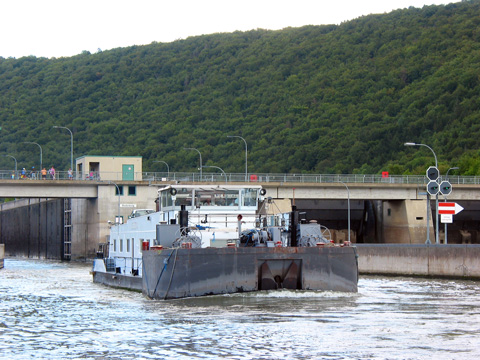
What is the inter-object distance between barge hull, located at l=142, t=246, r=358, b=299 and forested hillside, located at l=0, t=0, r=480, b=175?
78.9 metres

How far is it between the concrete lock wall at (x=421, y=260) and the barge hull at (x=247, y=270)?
15116 mm

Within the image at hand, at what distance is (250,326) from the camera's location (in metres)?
23.8

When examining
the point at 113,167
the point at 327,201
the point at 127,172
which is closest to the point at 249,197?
the point at 127,172

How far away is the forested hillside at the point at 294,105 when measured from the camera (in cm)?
13588

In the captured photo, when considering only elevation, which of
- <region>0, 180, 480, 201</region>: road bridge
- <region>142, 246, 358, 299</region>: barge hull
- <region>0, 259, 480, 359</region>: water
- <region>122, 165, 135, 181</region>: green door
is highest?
<region>122, 165, 135, 181</region>: green door

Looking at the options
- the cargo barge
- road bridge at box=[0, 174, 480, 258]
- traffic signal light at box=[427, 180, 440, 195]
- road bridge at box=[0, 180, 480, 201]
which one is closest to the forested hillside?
road bridge at box=[0, 174, 480, 258]

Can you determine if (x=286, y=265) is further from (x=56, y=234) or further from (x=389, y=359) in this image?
(x=56, y=234)

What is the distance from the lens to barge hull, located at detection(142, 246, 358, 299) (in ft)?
95.0

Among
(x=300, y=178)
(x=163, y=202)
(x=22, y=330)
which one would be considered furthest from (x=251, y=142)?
(x=22, y=330)

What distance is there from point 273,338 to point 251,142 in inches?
5064

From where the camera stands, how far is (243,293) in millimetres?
29531

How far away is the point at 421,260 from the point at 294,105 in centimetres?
11152

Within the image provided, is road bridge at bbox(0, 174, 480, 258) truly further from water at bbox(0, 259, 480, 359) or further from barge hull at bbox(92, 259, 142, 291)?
water at bbox(0, 259, 480, 359)

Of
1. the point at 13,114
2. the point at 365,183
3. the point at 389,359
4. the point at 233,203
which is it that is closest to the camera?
the point at 389,359
